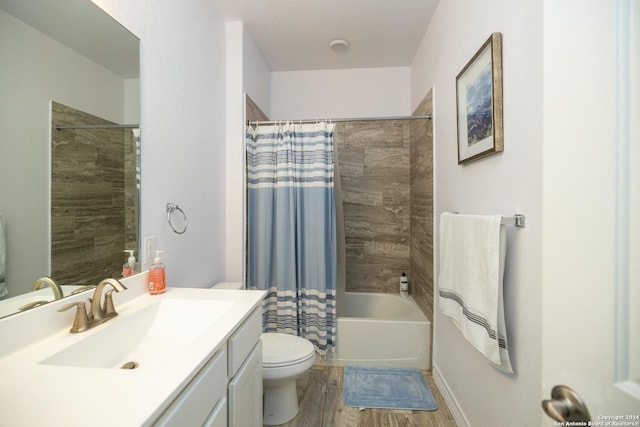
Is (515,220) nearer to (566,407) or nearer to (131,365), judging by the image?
(566,407)

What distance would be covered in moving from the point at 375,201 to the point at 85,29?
7.74ft

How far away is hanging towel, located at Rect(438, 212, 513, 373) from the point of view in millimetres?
1052

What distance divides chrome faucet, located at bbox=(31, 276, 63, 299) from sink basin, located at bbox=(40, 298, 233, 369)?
0.17 metres

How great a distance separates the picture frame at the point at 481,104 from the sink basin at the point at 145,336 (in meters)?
1.29

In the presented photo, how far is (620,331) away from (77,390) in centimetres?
Answer: 99

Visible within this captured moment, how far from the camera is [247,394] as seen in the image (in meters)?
1.08

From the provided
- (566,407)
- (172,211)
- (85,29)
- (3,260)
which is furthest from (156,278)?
(566,407)

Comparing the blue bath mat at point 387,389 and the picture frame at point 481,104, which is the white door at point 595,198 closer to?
the picture frame at point 481,104

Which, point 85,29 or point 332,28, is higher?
point 332,28

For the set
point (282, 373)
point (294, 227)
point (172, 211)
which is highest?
Answer: point (172, 211)

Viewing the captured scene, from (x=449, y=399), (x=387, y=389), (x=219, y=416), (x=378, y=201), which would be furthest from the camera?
(x=378, y=201)

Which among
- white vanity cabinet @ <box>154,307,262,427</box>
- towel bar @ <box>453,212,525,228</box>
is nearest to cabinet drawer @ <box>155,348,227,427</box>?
white vanity cabinet @ <box>154,307,262,427</box>

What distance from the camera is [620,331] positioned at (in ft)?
1.48

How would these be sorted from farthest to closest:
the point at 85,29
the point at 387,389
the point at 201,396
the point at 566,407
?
the point at 387,389 → the point at 85,29 → the point at 201,396 → the point at 566,407
